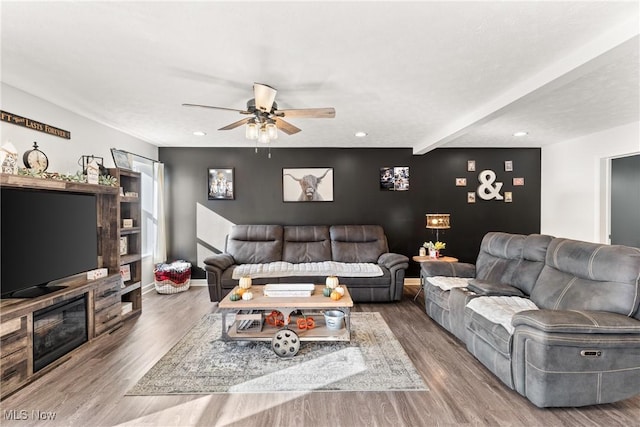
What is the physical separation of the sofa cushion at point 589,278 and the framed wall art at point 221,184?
4.48m

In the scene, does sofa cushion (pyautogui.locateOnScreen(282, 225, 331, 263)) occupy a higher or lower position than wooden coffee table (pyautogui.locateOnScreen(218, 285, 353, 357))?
higher

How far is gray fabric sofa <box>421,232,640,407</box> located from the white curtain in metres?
4.37

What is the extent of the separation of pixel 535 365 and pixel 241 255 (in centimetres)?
387

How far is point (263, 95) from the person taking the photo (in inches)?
97.0

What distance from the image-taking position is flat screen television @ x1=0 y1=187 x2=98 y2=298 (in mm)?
2381

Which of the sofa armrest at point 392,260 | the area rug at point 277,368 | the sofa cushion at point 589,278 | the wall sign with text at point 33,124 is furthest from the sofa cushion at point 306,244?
the wall sign with text at point 33,124

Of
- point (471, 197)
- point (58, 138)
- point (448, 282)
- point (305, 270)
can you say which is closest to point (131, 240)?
point (58, 138)

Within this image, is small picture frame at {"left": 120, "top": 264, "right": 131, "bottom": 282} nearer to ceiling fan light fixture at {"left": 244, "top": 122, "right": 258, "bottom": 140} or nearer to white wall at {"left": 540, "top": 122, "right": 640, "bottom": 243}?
ceiling fan light fixture at {"left": 244, "top": 122, "right": 258, "bottom": 140}

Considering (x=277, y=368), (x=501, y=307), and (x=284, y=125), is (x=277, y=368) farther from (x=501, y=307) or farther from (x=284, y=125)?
→ (x=284, y=125)

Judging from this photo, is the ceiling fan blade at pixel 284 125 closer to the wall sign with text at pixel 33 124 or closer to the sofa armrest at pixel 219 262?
the sofa armrest at pixel 219 262

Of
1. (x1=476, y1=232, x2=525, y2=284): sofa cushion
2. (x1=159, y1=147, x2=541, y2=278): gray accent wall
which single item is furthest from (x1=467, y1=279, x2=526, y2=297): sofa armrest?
(x1=159, y1=147, x2=541, y2=278): gray accent wall

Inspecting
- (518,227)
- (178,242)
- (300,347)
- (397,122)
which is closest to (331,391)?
(300,347)

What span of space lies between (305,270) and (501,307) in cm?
253

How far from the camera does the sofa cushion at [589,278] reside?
2.17 metres
